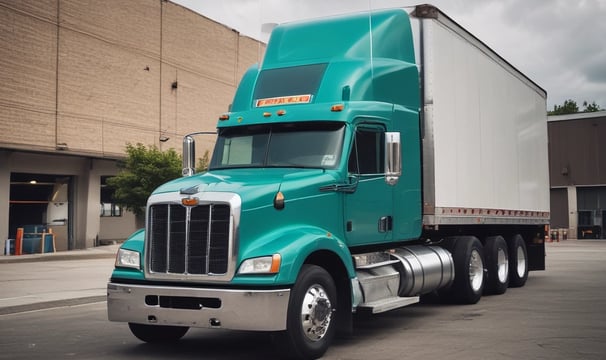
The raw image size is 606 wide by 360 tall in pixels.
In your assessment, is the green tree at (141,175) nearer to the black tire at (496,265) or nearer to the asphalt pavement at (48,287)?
the asphalt pavement at (48,287)

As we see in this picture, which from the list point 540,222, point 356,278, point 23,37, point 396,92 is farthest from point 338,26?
point 23,37

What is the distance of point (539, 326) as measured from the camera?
1078 centimetres

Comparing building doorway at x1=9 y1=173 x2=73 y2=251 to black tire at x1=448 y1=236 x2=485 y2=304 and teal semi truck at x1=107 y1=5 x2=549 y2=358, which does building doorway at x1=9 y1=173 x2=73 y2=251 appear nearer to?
teal semi truck at x1=107 y1=5 x2=549 y2=358

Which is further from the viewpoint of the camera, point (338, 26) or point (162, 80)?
point (162, 80)

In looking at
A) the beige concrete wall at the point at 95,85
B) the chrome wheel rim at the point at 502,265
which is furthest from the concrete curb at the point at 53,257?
the chrome wheel rim at the point at 502,265

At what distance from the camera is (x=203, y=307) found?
8.05m

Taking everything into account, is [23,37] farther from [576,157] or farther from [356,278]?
[576,157]

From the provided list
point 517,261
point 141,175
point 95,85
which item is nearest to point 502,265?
point 517,261

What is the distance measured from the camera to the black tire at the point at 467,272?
13211mm

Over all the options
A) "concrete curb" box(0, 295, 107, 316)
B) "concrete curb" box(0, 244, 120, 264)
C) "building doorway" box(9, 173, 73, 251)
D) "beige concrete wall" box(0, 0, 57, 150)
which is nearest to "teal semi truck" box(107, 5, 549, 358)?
"concrete curb" box(0, 295, 107, 316)

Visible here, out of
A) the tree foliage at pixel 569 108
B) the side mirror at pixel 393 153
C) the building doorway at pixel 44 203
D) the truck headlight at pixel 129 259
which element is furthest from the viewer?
the tree foliage at pixel 569 108

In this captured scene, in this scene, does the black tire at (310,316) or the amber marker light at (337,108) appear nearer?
the black tire at (310,316)

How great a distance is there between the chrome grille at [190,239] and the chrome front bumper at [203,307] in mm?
→ 265

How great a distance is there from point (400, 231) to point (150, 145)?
3449 cm
